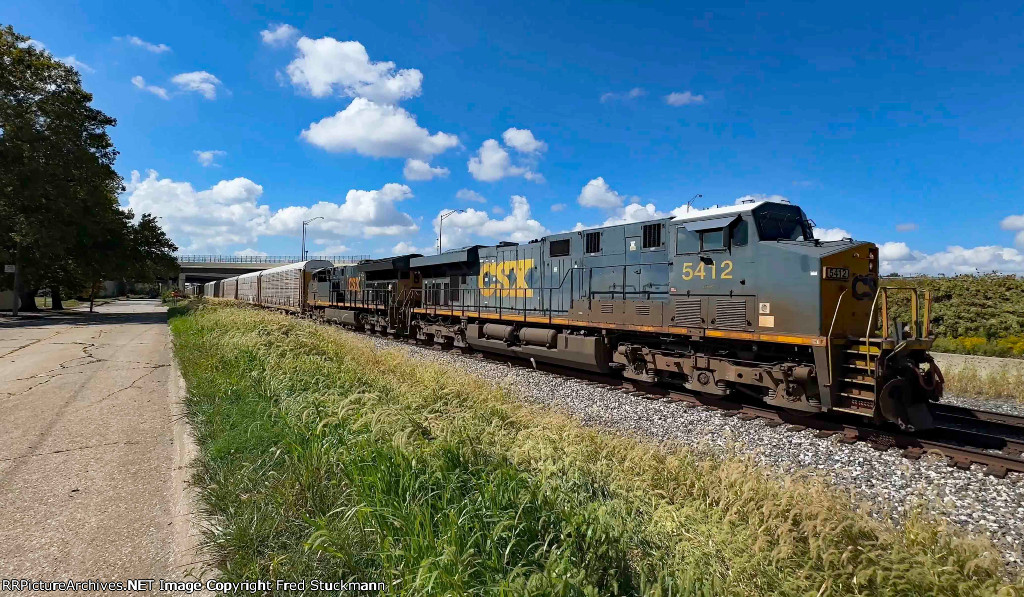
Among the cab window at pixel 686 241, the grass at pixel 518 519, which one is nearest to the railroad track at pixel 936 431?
the cab window at pixel 686 241

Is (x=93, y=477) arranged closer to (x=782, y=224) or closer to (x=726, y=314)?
(x=726, y=314)

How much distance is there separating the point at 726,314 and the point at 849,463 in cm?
277

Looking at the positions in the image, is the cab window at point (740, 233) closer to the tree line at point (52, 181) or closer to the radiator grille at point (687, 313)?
the radiator grille at point (687, 313)

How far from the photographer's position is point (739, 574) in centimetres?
270

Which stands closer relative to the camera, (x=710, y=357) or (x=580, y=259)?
(x=710, y=357)

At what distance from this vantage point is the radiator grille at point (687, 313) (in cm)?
845

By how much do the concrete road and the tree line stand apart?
857 inches

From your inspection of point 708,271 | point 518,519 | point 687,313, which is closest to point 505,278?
point 687,313

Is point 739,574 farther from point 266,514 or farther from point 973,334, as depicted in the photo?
point 973,334

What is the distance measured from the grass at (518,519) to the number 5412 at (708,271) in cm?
401

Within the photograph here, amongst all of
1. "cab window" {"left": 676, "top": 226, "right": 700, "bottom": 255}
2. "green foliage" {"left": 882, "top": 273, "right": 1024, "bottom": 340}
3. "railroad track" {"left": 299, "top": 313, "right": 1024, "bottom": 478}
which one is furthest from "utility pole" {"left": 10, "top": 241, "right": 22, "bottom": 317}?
"green foliage" {"left": 882, "top": 273, "right": 1024, "bottom": 340}

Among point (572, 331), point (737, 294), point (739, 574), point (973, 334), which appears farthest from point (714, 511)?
point (973, 334)

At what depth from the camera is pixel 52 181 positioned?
25953 millimetres

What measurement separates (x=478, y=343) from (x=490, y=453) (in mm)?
10441
